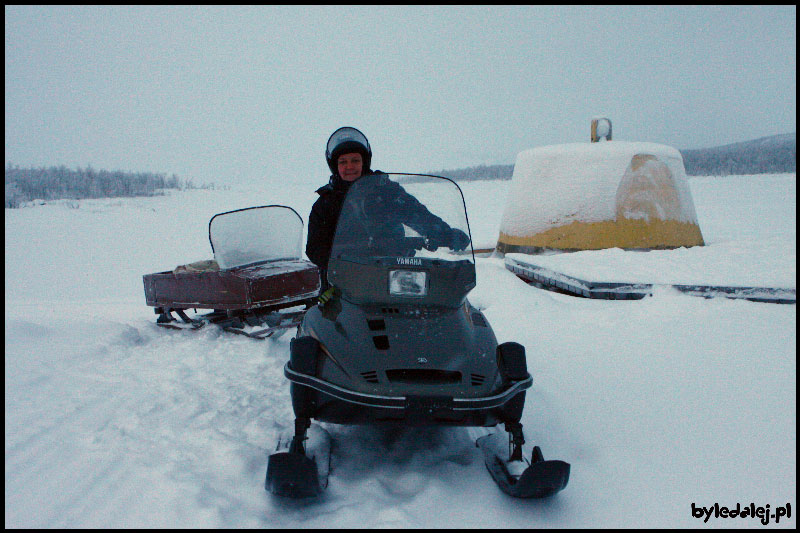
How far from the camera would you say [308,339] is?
7.55 feet

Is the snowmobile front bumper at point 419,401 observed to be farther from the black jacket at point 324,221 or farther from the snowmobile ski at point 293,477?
the black jacket at point 324,221

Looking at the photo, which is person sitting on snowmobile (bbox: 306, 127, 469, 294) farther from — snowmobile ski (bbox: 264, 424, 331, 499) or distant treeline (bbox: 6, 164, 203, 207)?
distant treeline (bbox: 6, 164, 203, 207)

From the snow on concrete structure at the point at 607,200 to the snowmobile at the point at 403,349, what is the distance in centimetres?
460

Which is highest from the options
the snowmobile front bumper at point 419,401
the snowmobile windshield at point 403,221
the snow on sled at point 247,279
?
the snowmobile windshield at point 403,221

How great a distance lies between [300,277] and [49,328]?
2.10 meters

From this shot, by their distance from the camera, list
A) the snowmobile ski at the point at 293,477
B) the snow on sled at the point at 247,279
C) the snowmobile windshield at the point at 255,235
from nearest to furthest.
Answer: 1. the snowmobile ski at the point at 293,477
2. the snow on sled at the point at 247,279
3. the snowmobile windshield at the point at 255,235

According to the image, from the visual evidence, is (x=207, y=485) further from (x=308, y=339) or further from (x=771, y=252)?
(x=771, y=252)

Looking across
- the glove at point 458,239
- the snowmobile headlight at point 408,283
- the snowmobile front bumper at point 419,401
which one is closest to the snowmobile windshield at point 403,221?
the glove at point 458,239

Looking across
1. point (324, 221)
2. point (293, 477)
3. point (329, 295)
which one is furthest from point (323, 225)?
point (293, 477)

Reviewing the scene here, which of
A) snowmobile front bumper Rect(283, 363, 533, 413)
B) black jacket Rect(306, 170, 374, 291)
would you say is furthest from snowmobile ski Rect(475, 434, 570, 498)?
black jacket Rect(306, 170, 374, 291)

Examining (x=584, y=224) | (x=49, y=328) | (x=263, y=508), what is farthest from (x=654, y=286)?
(x=49, y=328)

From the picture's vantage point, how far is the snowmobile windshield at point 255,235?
15.9 ft

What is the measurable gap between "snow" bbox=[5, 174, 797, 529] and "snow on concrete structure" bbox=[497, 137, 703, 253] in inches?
44.7

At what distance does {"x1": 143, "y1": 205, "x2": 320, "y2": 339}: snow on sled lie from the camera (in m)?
4.67
